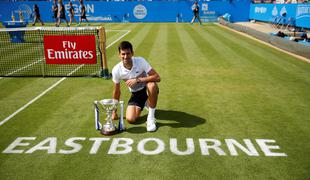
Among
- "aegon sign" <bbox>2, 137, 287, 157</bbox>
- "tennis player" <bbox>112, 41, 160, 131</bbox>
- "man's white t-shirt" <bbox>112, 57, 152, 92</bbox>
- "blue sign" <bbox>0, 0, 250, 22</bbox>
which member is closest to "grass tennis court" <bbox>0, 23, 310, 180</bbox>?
"aegon sign" <bbox>2, 137, 287, 157</bbox>

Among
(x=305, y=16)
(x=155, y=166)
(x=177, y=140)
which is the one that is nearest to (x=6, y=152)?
(x=155, y=166)

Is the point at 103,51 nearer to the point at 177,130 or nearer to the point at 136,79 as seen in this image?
the point at 136,79

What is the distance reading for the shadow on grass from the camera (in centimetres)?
647

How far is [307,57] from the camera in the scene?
14.1 metres

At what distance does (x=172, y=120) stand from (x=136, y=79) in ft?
4.75

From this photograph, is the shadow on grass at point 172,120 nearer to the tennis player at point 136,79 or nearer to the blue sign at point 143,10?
the tennis player at point 136,79

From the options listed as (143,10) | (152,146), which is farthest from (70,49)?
(143,10)

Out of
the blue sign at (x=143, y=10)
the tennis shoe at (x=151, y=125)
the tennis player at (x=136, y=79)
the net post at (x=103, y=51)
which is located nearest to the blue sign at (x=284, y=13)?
the blue sign at (x=143, y=10)

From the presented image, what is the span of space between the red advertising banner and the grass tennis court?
0.76 meters

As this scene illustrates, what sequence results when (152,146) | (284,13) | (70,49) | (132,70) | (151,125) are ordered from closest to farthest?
1. (152,146)
2. (151,125)
3. (132,70)
4. (70,49)
5. (284,13)

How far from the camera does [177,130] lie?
6297 millimetres

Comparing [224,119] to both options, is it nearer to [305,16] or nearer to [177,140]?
[177,140]

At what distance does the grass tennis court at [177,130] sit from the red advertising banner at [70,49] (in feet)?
2.50

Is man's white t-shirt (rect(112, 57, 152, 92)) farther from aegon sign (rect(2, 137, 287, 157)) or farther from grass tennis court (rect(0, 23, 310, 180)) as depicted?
aegon sign (rect(2, 137, 287, 157))
